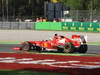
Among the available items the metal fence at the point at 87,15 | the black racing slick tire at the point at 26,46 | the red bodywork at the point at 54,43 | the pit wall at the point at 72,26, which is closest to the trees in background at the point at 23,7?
the pit wall at the point at 72,26

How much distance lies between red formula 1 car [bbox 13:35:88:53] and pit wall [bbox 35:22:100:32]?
20.8 metres

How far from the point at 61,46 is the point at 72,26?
22.5 metres

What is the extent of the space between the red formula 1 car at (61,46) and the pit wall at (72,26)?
2076 centimetres

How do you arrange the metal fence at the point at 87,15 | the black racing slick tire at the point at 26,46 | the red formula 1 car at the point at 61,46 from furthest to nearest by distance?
the metal fence at the point at 87,15
the black racing slick tire at the point at 26,46
the red formula 1 car at the point at 61,46

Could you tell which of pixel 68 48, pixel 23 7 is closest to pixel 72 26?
pixel 68 48

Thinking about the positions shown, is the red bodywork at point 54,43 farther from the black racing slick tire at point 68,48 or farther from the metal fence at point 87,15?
the metal fence at point 87,15

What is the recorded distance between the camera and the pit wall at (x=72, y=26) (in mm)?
37406

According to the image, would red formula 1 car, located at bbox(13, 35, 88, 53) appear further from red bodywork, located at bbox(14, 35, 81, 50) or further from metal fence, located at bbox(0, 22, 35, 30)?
metal fence, located at bbox(0, 22, 35, 30)

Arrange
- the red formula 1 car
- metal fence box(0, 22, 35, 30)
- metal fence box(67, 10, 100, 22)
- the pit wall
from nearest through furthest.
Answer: the red formula 1 car
the pit wall
metal fence box(67, 10, 100, 22)
metal fence box(0, 22, 35, 30)

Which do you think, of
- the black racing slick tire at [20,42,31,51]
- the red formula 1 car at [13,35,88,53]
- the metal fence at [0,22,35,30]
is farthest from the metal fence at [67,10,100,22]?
the black racing slick tire at [20,42,31,51]

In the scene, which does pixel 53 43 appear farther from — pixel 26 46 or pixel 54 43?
pixel 26 46

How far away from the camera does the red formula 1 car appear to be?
16.3 meters

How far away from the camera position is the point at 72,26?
1532 inches

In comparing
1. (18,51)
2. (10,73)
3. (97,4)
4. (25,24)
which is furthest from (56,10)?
(10,73)
